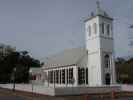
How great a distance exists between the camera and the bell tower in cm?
4812

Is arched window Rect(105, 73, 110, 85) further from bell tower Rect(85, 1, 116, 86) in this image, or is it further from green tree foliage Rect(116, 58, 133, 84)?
green tree foliage Rect(116, 58, 133, 84)

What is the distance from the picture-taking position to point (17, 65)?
71875mm

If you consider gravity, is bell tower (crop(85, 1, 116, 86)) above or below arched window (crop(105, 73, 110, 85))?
above

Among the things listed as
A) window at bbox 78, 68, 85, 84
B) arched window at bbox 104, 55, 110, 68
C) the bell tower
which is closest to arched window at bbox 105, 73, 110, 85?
the bell tower

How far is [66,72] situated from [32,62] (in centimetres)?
4622

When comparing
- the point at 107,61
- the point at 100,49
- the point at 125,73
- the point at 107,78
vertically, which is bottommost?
the point at 107,78

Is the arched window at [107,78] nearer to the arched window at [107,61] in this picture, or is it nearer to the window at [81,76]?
the arched window at [107,61]

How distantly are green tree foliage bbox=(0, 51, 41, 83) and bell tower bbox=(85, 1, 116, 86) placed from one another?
24.5 m

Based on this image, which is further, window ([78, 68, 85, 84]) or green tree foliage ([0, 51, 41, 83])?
green tree foliage ([0, 51, 41, 83])

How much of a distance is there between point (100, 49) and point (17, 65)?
31347mm

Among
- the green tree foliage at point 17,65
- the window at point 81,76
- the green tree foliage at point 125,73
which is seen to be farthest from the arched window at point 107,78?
the green tree foliage at point 17,65

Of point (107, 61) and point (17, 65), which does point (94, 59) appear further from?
point (17, 65)

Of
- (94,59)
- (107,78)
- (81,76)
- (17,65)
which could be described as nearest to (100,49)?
(94,59)

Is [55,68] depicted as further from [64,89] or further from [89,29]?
[64,89]
